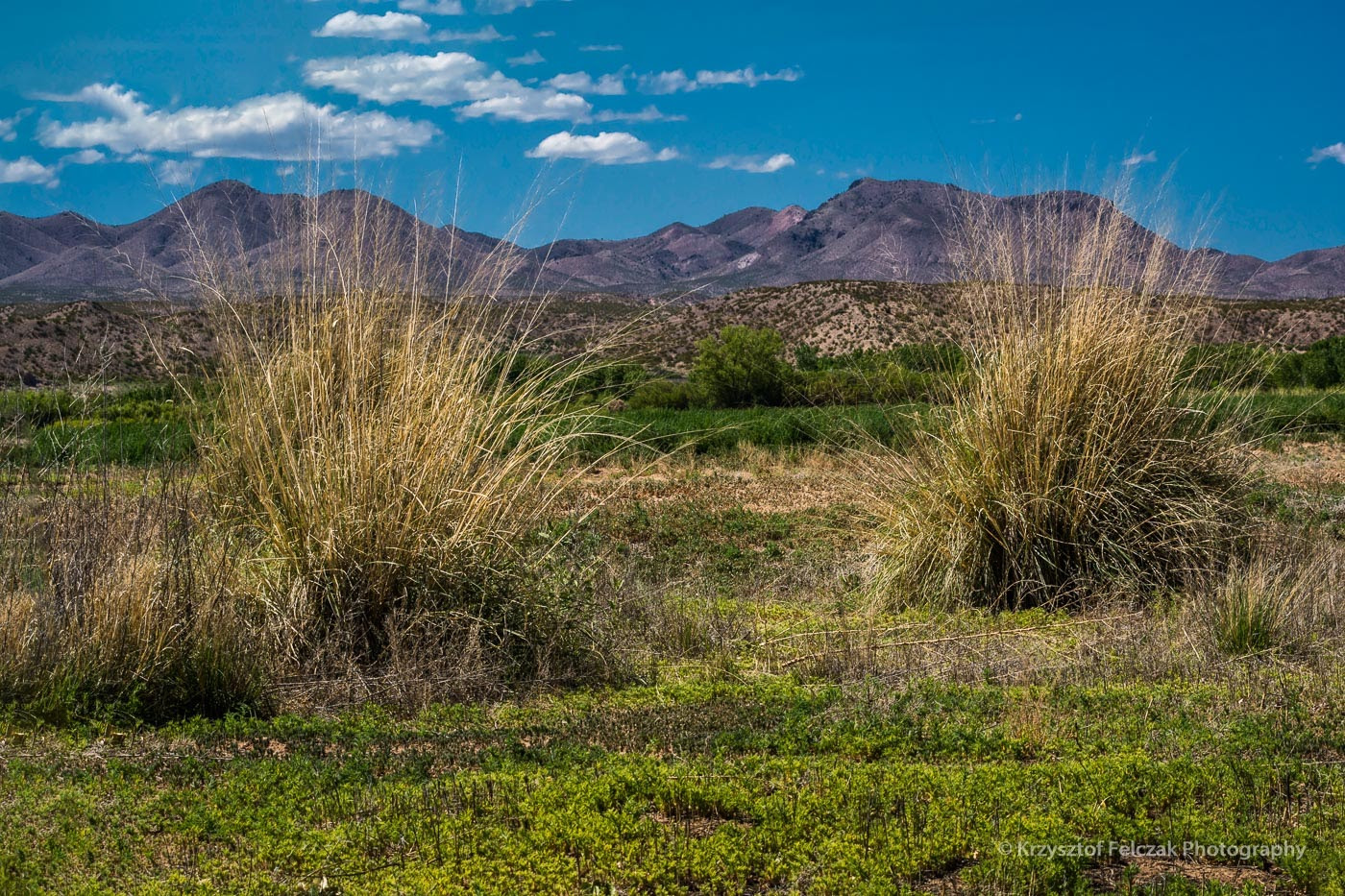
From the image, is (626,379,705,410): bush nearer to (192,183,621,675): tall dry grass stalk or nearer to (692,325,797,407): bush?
(692,325,797,407): bush

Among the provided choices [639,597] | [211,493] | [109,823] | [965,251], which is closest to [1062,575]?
[965,251]

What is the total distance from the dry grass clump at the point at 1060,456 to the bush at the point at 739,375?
2314cm

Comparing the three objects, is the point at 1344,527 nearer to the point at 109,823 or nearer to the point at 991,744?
the point at 991,744

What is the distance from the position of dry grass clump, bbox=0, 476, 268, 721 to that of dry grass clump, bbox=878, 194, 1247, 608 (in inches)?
171

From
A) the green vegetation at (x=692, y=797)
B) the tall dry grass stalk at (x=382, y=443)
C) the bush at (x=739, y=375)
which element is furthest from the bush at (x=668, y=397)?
the green vegetation at (x=692, y=797)

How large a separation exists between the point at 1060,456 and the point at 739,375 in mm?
24588

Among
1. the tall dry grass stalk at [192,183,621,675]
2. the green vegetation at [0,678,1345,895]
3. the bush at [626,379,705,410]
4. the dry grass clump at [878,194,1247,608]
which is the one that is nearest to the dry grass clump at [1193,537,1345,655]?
the dry grass clump at [878,194,1247,608]

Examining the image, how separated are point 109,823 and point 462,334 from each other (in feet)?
10.7

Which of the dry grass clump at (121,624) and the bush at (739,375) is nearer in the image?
the dry grass clump at (121,624)

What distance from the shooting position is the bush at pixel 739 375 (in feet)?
104

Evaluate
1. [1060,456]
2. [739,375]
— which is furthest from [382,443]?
[739,375]

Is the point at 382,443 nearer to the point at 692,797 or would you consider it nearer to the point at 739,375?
the point at 692,797

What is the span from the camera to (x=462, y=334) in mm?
6355

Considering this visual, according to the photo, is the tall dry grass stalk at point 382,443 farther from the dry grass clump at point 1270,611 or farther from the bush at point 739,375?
the bush at point 739,375
